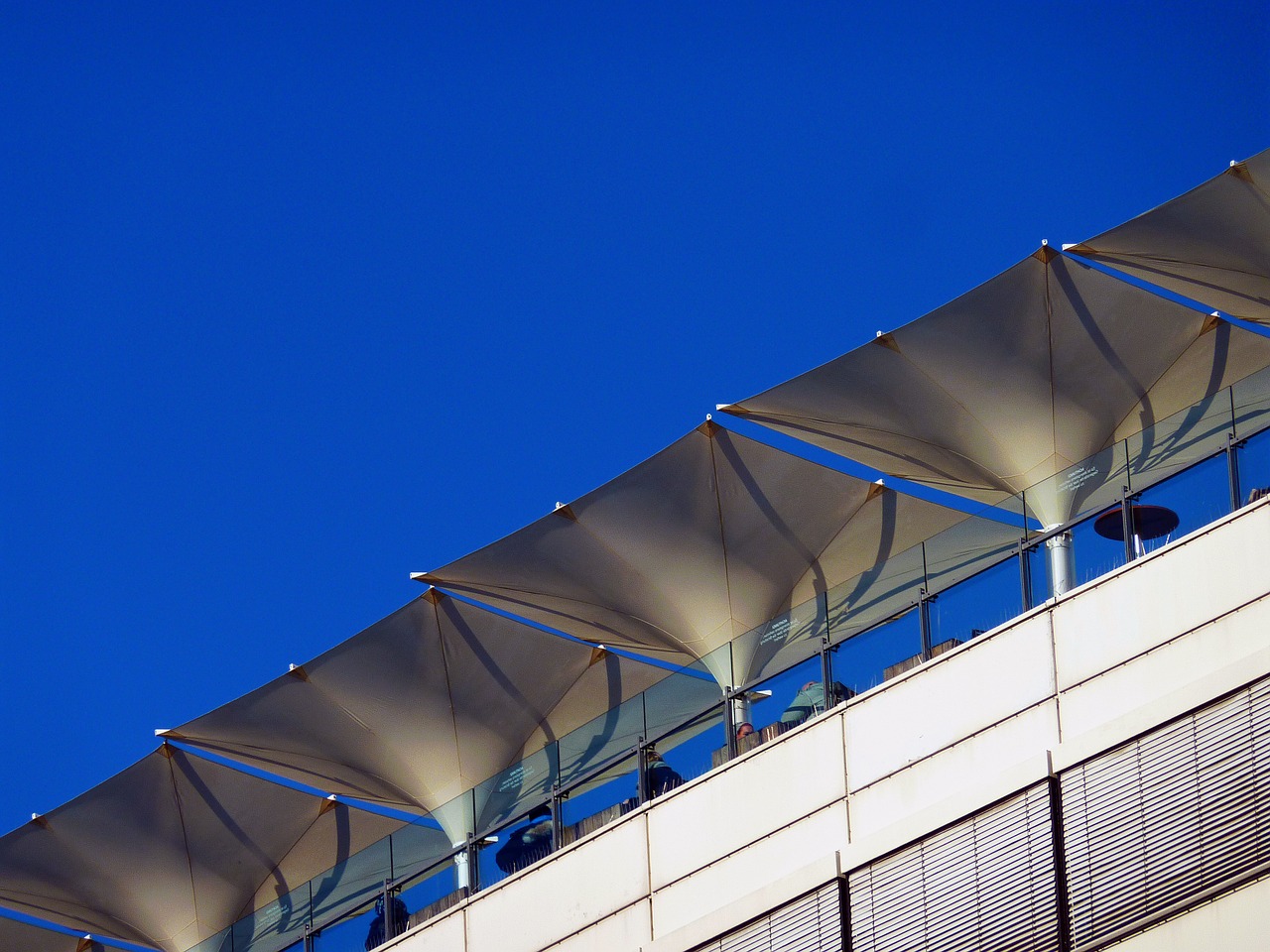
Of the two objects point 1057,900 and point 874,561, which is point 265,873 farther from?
point 1057,900

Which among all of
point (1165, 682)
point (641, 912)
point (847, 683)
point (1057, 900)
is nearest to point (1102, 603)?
point (1165, 682)

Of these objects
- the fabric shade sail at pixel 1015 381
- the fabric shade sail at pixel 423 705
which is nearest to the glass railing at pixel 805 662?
the fabric shade sail at pixel 423 705

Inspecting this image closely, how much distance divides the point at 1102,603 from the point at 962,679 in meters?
1.84

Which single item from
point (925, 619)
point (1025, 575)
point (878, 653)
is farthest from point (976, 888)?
point (878, 653)

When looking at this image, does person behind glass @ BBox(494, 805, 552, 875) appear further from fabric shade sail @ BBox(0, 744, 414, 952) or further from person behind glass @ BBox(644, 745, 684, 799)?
fabric shade sail @ BBox(0, 744, 414, 952)

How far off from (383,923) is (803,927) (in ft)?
31.2

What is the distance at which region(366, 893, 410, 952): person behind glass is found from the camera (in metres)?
25.3

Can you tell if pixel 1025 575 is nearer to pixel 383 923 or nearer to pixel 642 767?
pixel 642 767

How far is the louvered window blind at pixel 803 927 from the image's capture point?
55.5ft

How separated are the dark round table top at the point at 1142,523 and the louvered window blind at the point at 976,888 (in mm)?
4879

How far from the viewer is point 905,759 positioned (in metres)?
21.0

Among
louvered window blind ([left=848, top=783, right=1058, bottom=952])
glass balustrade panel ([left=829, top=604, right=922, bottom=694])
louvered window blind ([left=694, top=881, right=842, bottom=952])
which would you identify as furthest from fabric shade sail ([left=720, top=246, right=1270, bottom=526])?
louvered window blind ([left=848, top=783, right=1058, bottom=952])

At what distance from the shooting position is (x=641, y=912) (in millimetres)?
22906

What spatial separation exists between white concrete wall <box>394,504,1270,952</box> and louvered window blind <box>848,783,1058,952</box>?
0.59ft
